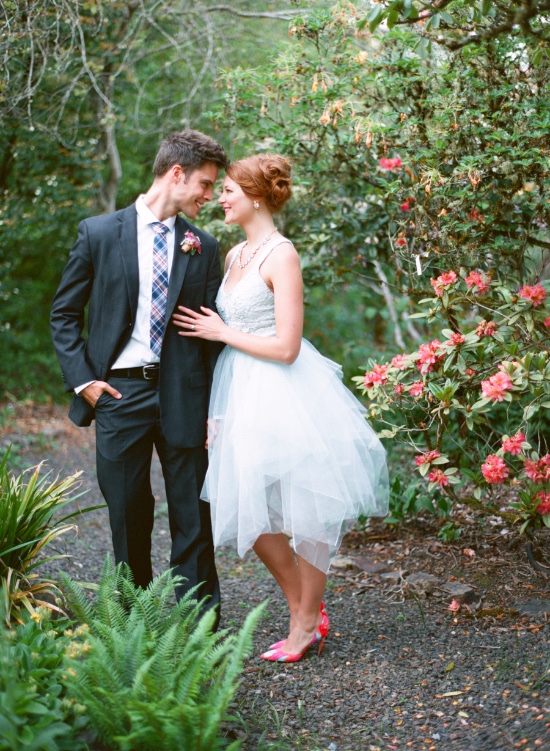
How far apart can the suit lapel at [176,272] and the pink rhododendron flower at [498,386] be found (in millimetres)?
1340

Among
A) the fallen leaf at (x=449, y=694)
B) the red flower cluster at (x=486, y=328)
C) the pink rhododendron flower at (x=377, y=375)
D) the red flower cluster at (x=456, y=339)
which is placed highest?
the red flower cluster at (x=486, y=328)

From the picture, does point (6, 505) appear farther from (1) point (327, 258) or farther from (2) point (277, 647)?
(1) point (327, 258)

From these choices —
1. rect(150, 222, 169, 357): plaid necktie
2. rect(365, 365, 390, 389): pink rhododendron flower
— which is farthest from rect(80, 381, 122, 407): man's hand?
rect(365, 365, 390, 389): pink rhododendron flower

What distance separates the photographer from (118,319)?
296 cm

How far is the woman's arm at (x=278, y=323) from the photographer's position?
9.59ft

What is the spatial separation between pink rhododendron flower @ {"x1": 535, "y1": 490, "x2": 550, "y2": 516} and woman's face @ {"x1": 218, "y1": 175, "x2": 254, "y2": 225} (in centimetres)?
175

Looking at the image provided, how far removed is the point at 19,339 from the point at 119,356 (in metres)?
6.84

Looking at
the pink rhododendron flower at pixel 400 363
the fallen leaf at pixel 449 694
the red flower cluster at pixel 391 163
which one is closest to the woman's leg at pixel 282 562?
the fallen leaf at pixel 449 694

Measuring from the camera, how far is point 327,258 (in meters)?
4.88

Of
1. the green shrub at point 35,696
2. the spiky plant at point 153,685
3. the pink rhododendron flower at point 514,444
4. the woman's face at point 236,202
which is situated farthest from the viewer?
the pink rhododendron flower at point 514,444

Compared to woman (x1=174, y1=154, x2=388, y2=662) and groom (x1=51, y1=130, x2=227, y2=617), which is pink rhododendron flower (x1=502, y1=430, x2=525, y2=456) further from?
groom (x1=51, y1=130, x2=227, y2=617)

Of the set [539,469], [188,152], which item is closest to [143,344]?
[188,152]

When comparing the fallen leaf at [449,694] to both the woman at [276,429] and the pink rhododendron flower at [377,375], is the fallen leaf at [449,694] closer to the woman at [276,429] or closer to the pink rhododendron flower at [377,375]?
the woman at [276,429]

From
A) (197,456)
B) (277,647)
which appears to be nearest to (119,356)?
(197,456)
